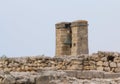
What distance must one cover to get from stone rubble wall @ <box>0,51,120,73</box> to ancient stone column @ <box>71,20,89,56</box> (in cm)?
687

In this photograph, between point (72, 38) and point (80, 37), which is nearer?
point (80, 37)

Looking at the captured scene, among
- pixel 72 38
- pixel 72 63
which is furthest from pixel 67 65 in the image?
pixel 72 38

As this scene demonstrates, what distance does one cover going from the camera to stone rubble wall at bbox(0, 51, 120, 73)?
14.6 m

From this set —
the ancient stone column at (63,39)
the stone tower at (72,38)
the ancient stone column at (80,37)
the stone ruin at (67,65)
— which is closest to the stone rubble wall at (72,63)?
the stone ruin at (67,65)

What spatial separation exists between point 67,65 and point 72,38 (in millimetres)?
7683

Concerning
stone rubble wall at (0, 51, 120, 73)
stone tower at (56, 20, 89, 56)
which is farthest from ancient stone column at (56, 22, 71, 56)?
stone rubble wall at (0, 51, 120, 73)

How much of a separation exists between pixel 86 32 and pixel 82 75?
11.8 meters

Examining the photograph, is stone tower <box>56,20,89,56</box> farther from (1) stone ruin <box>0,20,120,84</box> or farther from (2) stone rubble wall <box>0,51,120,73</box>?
(2) stone rubble wall <box>0,51,120,73</box>

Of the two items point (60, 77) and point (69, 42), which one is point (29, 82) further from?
point (69, 42)

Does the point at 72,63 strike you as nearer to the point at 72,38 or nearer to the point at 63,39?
the point at 72,38

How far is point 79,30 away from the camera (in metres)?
22.2

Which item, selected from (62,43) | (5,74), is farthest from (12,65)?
(62,43)

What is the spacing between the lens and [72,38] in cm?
2253

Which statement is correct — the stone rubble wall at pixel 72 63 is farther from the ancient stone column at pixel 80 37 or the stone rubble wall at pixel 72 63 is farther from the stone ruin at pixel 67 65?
the ancient stone column at pixel 80 37
